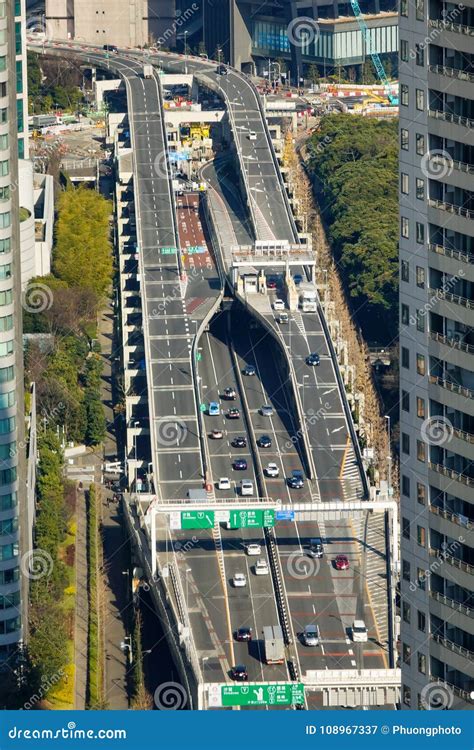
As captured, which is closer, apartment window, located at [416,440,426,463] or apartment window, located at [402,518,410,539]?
apartment window, located at [416,440,426,463]

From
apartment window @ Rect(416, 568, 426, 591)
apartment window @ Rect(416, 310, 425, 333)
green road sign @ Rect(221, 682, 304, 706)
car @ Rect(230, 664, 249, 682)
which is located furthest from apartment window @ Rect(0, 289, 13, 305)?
apartment window @ Rect(416, 310, 425, 333)

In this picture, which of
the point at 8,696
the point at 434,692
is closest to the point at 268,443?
the point at 8,696

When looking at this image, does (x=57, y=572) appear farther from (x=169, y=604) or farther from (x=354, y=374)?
(x=354, y=374)

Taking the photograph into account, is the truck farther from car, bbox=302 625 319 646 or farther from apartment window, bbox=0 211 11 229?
apartment window, bbox=0 211 11 229

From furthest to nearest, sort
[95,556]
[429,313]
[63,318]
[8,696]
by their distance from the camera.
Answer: [63,318] → [95,556] → [8,696] → [429,313]

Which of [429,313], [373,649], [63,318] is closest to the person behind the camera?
[429,313]

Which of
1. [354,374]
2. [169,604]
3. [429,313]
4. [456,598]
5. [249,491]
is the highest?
[354,374]

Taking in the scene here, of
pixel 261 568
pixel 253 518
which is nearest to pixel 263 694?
pixel 253 518
